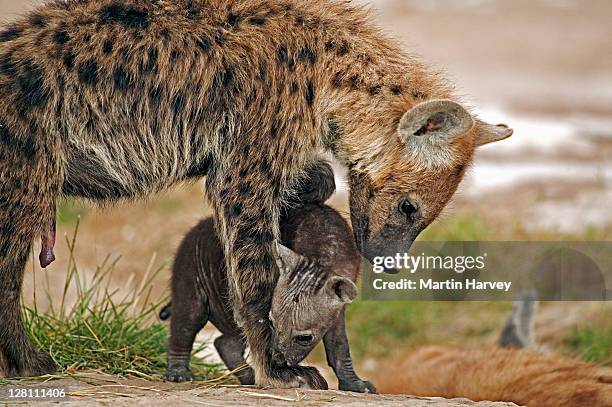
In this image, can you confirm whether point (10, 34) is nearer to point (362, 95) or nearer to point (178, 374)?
point (362, 95)

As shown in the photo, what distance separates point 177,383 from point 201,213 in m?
5.55

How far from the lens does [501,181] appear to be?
12.7m

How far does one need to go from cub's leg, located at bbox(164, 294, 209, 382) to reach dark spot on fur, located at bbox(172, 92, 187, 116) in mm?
997

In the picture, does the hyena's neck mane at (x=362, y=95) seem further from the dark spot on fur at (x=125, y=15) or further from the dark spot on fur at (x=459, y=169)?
the dark spot on fur at (x=125, y=15)

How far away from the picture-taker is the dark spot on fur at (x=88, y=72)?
5682mm

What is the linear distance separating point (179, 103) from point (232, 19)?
53 cm

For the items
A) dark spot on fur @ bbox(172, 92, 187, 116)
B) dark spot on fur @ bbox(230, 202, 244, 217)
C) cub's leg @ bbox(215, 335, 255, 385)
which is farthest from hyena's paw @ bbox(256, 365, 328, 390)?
dark spot on fur @ bbox(172, 92, 187, 116)

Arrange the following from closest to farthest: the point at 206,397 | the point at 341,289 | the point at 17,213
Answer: the point at 206,397, the point at 17,213, the point at 341,289

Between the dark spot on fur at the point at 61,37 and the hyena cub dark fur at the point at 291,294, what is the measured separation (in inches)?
51.5

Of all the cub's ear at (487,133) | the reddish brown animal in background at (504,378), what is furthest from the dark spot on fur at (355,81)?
the reddish brown animal in background at (504,378)

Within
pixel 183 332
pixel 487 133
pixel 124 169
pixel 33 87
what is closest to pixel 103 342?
pixel 183 332

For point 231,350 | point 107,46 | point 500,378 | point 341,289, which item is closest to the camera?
point 341,289

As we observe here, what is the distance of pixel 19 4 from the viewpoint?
15.8m

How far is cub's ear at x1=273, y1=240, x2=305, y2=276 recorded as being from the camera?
5652mm
